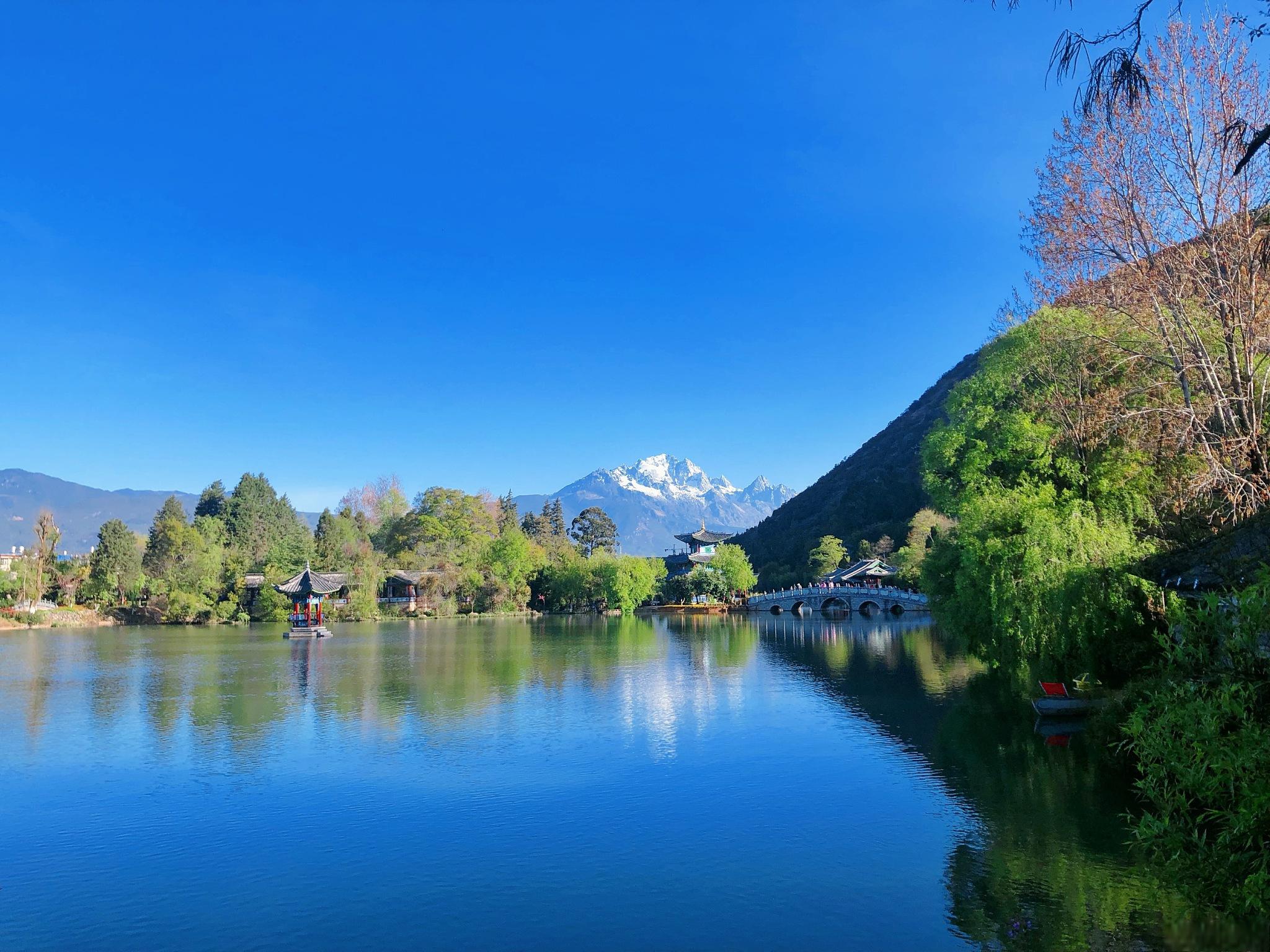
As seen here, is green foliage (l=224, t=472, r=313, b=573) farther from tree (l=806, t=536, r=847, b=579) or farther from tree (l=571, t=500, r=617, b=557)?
tree (l=806, t=536, r=847, b=579)

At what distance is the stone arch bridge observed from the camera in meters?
68.5

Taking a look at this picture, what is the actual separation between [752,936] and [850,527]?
94.5 meters

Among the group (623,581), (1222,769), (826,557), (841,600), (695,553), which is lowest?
(841,600)

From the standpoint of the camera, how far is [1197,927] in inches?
131

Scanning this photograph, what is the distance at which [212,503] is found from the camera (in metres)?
88.1

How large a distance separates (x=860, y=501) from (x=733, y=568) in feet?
97.9

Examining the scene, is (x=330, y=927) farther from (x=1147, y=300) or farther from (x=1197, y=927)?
(x=1147, y=300)

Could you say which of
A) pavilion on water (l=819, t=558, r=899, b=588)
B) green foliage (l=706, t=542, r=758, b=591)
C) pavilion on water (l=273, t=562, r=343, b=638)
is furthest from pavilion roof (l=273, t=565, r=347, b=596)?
pavilion on water (l=819, t=558, r=899, b=588)

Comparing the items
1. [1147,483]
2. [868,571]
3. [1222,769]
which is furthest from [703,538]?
[1222,769]

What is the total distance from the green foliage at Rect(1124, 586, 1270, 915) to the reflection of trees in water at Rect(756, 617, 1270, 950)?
0.65 meters

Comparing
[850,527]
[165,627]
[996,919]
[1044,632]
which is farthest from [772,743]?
[850,527]

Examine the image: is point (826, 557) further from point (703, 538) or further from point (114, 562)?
point (114, 562)

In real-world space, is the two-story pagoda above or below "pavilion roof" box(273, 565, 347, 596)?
above

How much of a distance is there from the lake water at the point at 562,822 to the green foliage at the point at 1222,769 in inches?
32.9
